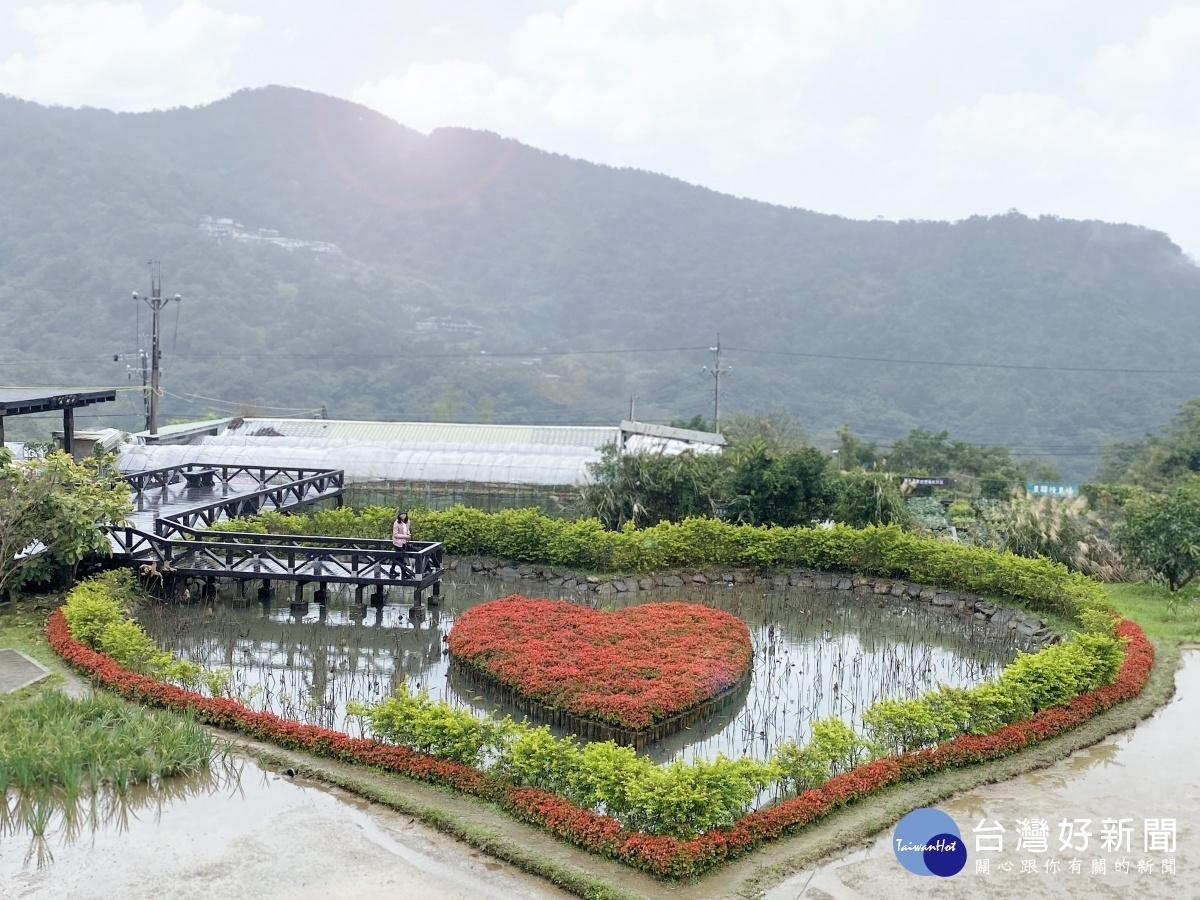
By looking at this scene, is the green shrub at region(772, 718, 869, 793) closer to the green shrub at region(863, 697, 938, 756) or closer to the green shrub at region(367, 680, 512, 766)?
the green shrub at region(863, 697, 938, 756)

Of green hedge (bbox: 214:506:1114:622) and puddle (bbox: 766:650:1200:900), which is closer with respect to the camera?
puddle (bbox: 766:650:1200:900)

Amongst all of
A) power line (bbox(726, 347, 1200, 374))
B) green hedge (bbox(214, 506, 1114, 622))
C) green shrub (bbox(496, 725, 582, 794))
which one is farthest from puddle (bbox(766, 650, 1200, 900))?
power line (bbox(726, 347, 1200, 374))

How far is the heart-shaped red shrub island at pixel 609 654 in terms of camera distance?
12.7 meters

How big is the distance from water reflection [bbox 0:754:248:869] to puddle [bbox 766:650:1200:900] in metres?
5.55

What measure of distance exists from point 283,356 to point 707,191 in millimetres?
47439

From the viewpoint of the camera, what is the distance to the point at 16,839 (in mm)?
9289

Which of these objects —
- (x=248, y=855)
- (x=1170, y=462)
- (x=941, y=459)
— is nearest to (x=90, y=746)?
(x=248, y=855)

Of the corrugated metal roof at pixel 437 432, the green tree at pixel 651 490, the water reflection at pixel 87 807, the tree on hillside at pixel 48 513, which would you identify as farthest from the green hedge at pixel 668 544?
the corrugated metal roof at pixel 437 432

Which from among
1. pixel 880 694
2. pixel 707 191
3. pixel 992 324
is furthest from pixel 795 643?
pixel 707 191

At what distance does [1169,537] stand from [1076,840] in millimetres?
11291

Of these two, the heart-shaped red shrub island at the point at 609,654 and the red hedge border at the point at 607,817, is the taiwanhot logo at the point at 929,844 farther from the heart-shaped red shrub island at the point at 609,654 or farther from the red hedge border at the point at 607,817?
the heart-shaped red shrub island at the point at 609,654

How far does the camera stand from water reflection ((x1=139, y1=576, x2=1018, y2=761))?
13.2 m

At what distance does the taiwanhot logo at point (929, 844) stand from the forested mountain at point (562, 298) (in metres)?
54.3

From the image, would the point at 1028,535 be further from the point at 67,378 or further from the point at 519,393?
the point at 67,378
